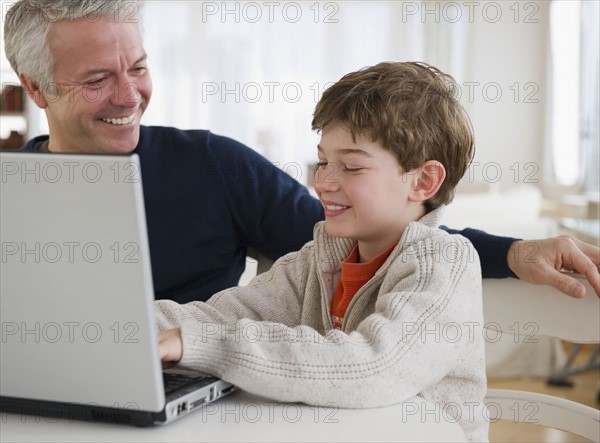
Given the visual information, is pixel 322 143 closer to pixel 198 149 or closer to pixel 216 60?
pixel 198 149

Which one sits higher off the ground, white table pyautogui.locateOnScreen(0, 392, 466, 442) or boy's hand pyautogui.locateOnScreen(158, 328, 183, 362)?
boy's hand pyautogui.locateOnScreen(158, 328, 183, 362)

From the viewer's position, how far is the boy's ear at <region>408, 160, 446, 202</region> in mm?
1214

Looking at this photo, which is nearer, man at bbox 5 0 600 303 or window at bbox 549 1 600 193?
man at bbox 5 0 600 303

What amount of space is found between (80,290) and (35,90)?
1.14 metres

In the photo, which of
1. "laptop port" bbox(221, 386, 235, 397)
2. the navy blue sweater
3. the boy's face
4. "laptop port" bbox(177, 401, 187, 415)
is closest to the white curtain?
the navy blue sweater

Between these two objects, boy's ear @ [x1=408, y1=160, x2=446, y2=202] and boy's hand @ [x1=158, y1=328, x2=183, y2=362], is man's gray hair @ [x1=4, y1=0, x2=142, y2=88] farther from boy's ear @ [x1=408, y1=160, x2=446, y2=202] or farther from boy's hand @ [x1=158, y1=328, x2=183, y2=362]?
boy's hand @ [x1=158, y1=328, x2=183, y2=362]

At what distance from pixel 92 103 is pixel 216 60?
20.4ft

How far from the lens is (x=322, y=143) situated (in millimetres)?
1199

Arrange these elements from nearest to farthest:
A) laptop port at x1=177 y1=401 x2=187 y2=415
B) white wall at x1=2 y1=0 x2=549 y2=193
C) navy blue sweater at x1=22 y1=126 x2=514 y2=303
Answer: laptop port at x1=177 y1=401 x2=187 y2=415, navy blue sweater at x1=22 y1=126 x2=514 y2=303, white wall at x1=2 y1=0 x2=549 y2=193

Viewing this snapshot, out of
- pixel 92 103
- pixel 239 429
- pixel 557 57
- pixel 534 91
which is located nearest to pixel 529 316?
pixel 239 429

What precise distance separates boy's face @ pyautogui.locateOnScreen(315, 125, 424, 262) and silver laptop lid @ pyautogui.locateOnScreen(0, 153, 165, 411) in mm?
450

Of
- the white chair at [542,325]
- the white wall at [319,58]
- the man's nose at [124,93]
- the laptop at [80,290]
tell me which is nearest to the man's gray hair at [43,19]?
the man's nose at [124,93]

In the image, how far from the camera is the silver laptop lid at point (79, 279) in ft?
2.45

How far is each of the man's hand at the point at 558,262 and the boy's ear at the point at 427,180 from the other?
6.4 inches
